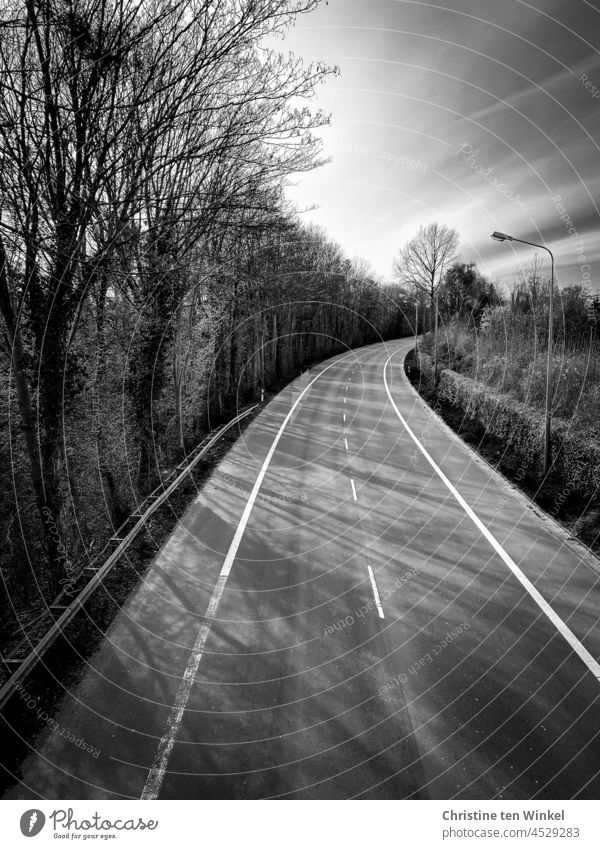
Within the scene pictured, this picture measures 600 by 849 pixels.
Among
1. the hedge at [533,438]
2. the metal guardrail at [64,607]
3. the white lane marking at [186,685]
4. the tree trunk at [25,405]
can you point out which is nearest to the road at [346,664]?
the white lane marking at [186,685]

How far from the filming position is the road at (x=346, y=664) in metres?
5.83

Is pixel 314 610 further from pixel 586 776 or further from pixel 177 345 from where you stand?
pixel 177 345

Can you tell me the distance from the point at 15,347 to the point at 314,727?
24.9 ft

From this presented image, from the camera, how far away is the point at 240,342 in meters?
30.9

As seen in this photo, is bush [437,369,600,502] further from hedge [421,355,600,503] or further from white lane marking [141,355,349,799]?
white lane marking [141,355,349,799]

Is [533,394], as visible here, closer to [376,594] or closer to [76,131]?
[376,594]

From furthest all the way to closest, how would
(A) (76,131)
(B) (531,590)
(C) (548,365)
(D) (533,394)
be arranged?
(D) (533,394) → (C) (548,365) → (B) (531,590) → (A) (76,131)

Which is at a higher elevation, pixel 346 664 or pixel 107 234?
pixel 107 234

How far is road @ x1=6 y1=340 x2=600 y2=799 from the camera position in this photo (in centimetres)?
583

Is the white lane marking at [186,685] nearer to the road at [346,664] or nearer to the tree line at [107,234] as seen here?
the road at [346,664]

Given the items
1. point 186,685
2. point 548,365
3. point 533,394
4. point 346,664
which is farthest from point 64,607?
point 533,394

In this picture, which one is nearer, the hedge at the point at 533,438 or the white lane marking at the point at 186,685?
the white lane marking at the point at 186,685

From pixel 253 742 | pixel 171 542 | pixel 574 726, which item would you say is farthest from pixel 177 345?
pixel 574 726

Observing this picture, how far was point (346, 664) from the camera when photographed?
7801 mm
